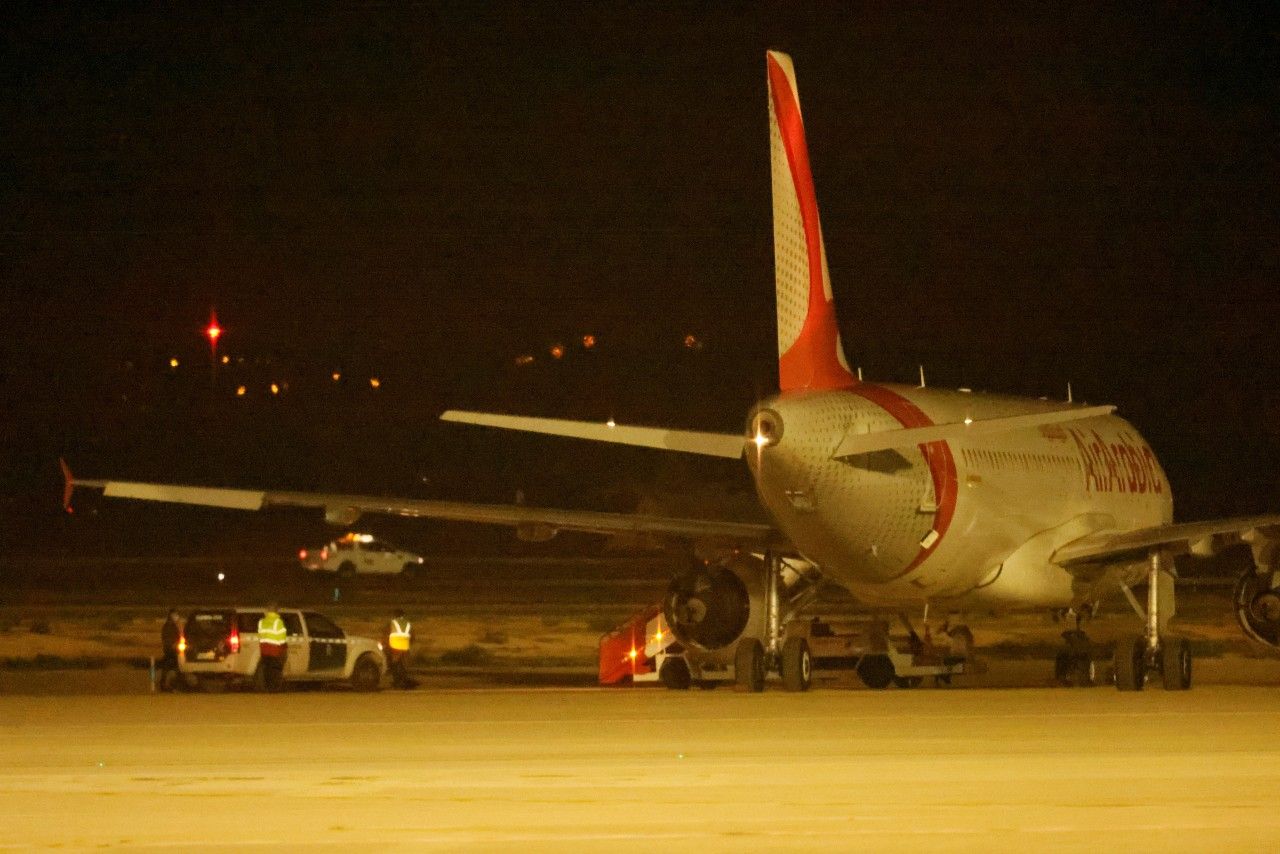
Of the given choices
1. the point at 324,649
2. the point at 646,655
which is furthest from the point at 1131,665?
the point at 324,649

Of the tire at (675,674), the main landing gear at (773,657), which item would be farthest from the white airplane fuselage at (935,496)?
the tire at (675,674)

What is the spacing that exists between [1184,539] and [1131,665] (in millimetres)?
1888

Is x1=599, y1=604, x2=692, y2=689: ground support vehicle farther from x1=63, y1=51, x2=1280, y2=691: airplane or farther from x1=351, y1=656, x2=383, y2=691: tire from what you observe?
x1=351, y1=656, x2=383, y2=691: tire

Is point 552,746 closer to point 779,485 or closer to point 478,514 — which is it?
point 779,485

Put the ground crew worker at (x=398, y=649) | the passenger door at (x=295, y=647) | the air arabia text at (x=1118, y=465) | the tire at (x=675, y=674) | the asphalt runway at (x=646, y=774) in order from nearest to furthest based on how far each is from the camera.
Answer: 1. the asphalt runway at (x=646, y=774)
2. the passenger door at (x=295, y=647)
3. the tire at (x=675, y=674)
4. the ground crew worker at (x=398, y=649)
5. the air arabia text at (x=1118, y=465)

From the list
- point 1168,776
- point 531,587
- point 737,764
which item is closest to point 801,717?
point 737,764

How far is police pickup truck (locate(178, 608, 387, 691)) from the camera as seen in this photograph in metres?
29.3

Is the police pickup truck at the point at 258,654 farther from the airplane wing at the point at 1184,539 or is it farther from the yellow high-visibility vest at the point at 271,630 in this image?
the airplane wing at the point at 1184,539

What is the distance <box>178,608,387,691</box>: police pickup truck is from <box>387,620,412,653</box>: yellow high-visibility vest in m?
0.42

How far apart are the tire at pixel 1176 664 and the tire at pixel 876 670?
13.4 ft

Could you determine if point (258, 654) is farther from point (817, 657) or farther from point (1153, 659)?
point (1153, 659)

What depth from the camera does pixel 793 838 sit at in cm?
1180

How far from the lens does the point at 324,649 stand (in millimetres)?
30328

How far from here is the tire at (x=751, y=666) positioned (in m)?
27.1
